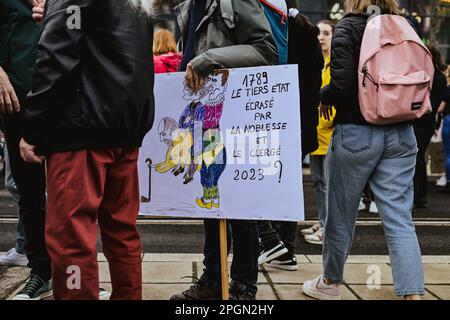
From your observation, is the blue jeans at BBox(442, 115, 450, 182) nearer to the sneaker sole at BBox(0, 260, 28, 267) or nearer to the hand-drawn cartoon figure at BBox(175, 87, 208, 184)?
the sneaker sole at BBox(0, 260, 28, 267)

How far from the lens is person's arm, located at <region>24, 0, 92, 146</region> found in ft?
8.52

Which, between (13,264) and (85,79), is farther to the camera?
(13,264)

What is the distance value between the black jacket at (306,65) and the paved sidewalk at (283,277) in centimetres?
92

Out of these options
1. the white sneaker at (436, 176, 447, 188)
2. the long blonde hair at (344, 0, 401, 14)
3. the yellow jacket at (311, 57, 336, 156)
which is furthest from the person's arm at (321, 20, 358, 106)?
the white sneaker at (436, 176, 447, 188)

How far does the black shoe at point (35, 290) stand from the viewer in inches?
144

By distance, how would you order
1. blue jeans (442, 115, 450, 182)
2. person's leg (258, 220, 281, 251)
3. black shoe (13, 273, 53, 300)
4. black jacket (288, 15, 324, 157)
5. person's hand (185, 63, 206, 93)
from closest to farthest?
person's hand (185, 63, 206, 93) → black shoe (13, 273, 53, 300) → black jacket (288, 15, 324, 157) → person's leg (258, 220, 281, 251) → blue jeans (442, 115, 450, 182)

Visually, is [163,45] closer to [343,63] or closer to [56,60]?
[343,63]

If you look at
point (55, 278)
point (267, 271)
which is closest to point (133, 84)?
point (55, 278)

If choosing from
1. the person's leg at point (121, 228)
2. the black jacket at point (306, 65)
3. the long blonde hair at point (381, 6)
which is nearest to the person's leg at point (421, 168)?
the black jacket at point (306, 65)

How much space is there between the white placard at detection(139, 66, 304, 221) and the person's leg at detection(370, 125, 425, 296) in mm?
725

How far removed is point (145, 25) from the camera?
285cm

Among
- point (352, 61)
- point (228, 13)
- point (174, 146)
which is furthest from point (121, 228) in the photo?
point (352, 61)

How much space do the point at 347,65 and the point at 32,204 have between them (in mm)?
2025

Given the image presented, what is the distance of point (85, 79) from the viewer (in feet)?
8.75
